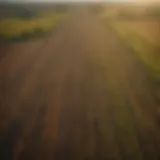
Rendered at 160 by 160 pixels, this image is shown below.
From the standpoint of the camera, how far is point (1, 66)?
149 cm

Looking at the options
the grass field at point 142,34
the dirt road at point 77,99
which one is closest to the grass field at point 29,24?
the dirt road at point 77,99

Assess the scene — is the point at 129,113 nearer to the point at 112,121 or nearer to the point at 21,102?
the point at 112,121

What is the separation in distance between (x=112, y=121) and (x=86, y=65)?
0.30 meters

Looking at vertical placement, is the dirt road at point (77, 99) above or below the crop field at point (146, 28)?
below

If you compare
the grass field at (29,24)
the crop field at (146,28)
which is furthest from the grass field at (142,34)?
the grass field at (29,24)

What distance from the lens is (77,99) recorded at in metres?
1.43

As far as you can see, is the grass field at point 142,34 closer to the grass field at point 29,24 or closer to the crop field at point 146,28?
the crop field at point 146,28

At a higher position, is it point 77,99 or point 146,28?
point 146,28

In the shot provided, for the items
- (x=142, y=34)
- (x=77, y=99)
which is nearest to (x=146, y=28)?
(x=142, y=34)

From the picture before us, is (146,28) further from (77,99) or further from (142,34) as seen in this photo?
(77,99)

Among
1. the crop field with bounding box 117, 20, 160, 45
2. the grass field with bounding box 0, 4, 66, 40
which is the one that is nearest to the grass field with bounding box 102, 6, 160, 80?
the crop field with bounding box 117, 20, 160, 45

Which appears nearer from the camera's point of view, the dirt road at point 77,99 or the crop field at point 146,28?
the dirt road at point 77,99

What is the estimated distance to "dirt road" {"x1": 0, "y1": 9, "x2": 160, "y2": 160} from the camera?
134 cm

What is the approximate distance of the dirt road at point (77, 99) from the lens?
1342mm
